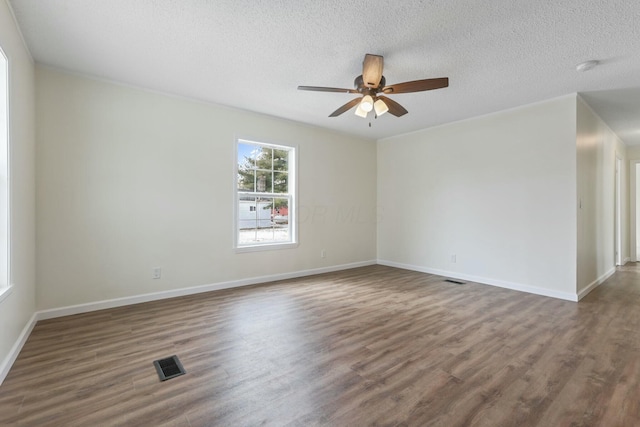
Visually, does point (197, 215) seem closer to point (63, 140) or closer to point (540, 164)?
point (63, 140)

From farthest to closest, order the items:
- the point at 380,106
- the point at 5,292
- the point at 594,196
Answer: the point at 594,196, the point at 380,106, the point at 5,292

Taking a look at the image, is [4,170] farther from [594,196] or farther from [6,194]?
[594,196]

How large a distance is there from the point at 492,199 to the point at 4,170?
5410 mm

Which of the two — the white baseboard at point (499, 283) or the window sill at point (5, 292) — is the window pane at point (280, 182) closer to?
the white baseboard at point (499, 283)

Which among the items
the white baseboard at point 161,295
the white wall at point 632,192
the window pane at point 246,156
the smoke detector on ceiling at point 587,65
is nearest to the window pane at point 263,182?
the window pane at point 246,156

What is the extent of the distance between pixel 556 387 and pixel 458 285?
8.37 feet

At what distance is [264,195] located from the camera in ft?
15.2

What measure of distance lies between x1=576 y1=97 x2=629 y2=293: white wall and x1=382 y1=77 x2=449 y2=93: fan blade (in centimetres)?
246

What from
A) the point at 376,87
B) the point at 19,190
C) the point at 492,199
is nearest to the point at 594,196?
the point at 492,199

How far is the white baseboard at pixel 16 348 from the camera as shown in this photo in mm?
1971

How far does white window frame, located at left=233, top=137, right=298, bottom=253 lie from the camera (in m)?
4.26

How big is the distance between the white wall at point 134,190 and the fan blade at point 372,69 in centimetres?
229

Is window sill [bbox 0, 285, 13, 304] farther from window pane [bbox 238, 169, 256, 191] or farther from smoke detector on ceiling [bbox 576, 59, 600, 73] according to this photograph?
smoke detector on ceiling [bbox 576, 59, 600, 73]

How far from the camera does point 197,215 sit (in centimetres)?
394
